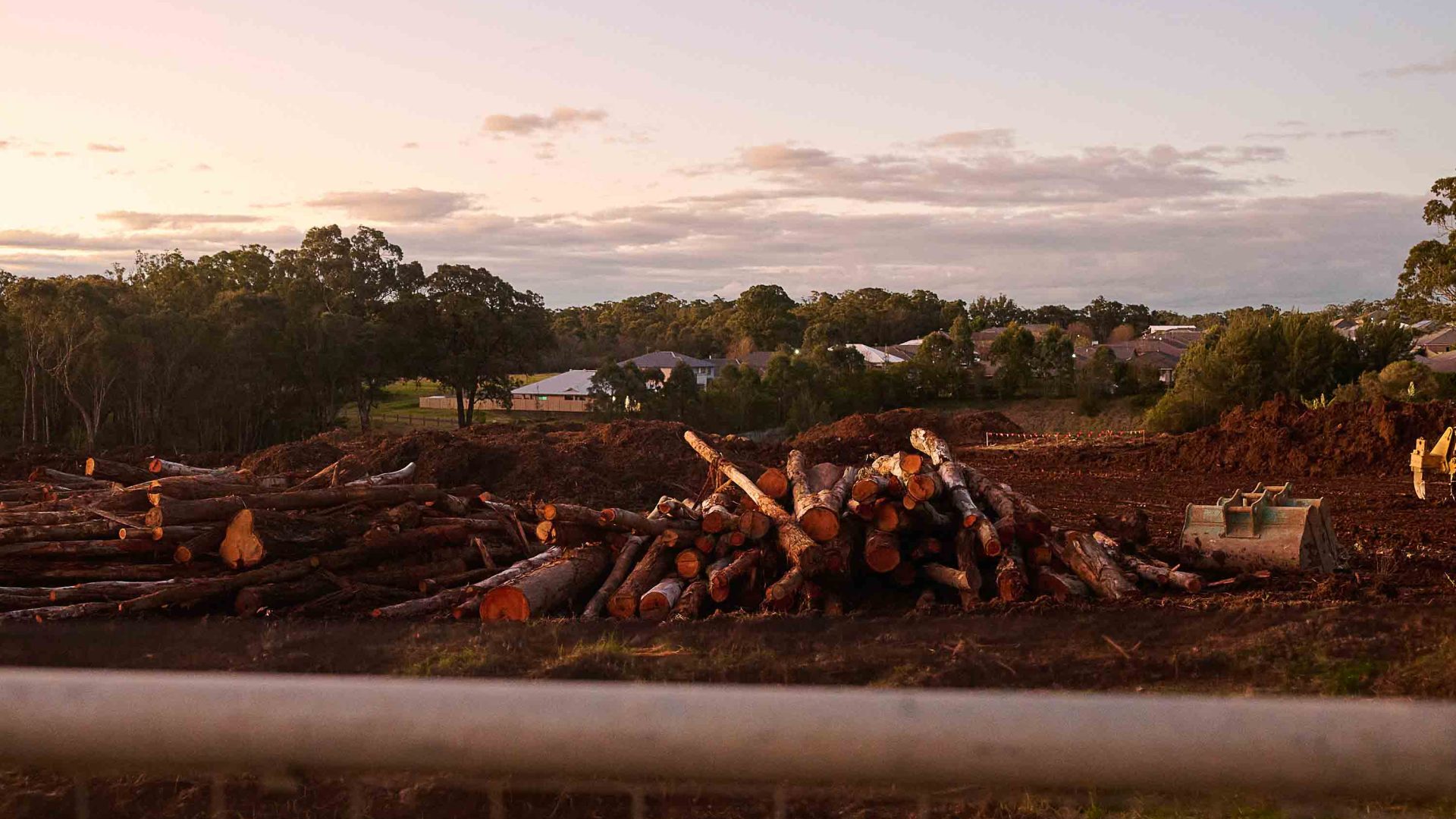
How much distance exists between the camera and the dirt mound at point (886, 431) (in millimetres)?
28875

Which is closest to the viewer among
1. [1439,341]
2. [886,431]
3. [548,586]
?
[548,586]

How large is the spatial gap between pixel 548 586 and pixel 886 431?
2260cm

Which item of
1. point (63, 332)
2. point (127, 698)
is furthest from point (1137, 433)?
point (127, 698)

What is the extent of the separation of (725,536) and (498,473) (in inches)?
431

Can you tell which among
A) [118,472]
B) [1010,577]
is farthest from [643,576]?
[118,472]

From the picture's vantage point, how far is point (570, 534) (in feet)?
37.9

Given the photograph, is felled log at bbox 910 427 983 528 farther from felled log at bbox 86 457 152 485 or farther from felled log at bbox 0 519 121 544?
felled log at bbox 86 457 152 485

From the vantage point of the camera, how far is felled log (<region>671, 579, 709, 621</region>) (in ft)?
33.1

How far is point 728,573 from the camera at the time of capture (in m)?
10.5

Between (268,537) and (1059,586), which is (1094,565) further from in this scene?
(268,537)

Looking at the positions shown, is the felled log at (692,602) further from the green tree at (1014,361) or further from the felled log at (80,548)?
the green tree at (1014,361)

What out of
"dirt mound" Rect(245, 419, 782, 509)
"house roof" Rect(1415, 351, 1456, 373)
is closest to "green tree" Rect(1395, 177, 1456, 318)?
"house roof" Rect(1415, 351, 1456, 373)

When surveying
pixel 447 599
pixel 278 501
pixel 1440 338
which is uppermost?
pixel 1440 338

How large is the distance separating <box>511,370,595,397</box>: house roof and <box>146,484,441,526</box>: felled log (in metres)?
49.8
